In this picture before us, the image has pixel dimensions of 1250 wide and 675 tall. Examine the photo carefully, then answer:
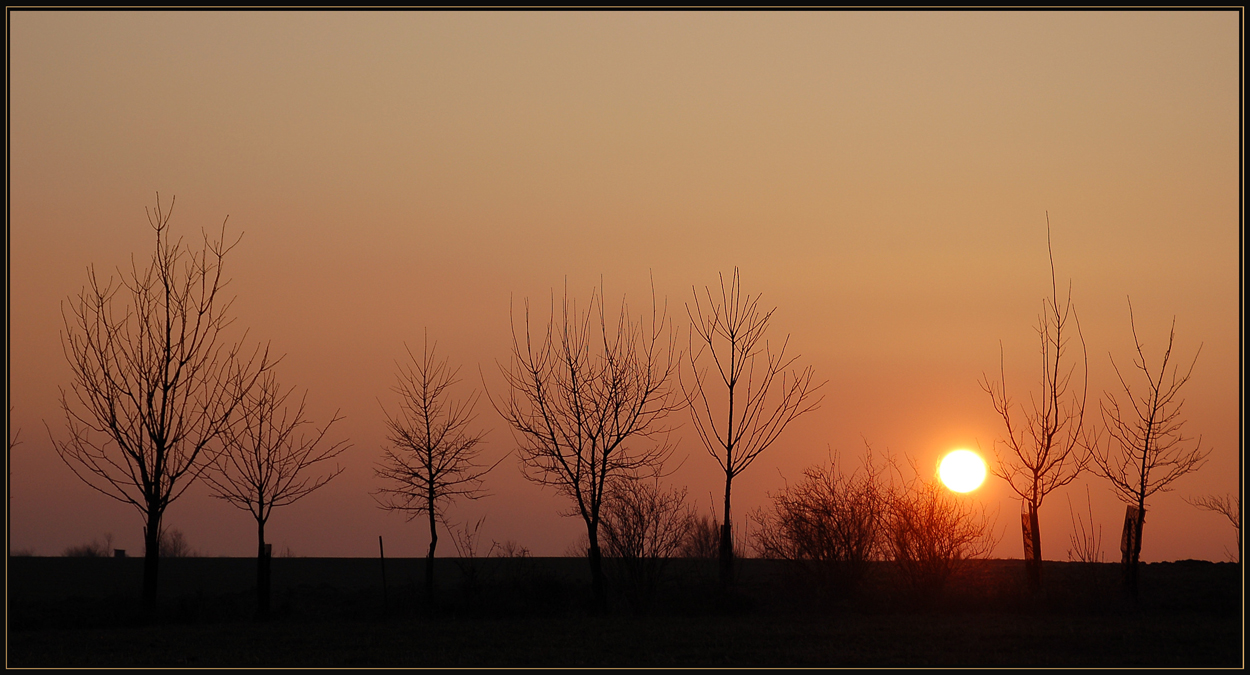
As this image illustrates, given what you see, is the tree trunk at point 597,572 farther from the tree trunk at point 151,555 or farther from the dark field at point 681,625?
the tree trunk at point 151,555

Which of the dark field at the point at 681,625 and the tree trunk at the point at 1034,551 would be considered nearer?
the dark field at the point at 681,625

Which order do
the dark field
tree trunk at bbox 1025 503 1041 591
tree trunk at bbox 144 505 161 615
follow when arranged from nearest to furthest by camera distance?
the dark field → tree trunk at bbox 144 505 161 615 → tree trunk at bbox 1025 503 1041 591

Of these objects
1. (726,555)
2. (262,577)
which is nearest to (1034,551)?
(726,555)

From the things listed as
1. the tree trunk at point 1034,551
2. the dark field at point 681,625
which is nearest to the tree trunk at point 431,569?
the dark field at point 681,625

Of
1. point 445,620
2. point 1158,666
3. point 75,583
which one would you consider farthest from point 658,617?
point 75,583

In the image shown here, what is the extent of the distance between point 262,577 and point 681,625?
9.09 meters

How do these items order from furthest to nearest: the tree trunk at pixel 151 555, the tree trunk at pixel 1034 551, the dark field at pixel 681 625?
the tree trunk at pixel 1034 551
the tree trunk at pixel 151 555
the dark field at pixel 681 625

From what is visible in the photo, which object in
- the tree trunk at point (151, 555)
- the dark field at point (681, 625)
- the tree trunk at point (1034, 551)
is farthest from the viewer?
the tree trunk at point (1034, 551)

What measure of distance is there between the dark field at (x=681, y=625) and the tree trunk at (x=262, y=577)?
0.33m

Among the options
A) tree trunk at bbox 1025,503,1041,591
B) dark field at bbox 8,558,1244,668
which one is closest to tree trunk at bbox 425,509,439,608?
dark field at bbox 8,558,1244,668

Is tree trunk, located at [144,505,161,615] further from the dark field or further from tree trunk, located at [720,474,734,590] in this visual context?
tree trunk, located at [720,474,734,590]

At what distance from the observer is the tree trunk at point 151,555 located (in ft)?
65.4

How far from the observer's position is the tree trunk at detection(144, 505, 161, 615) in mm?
19922

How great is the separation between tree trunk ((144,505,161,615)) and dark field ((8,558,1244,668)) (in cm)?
56
